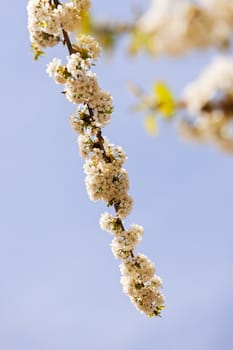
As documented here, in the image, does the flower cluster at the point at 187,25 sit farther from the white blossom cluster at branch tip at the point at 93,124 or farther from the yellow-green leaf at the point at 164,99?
the white blossom cluster at branch tip at the point at 93,124

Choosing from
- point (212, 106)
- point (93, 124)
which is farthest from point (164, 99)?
point (93, 124)

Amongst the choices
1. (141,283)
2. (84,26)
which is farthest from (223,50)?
(141,283)

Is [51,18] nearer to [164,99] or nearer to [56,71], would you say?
[56,71]

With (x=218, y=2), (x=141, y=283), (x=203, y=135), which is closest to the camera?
(x=218, y=2)

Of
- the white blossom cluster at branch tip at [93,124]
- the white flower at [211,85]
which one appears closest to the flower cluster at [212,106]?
the white flower at [211,85]

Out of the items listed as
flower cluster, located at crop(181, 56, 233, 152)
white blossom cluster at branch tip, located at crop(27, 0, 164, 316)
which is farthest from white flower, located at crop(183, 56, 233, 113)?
white blossom cluster at branch tip, located at crop(27, 0, 164, 316)

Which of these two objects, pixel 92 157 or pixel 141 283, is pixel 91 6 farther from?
pixel 141 283
